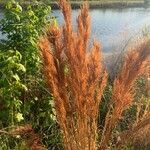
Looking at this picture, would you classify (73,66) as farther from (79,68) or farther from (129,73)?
(129,73)

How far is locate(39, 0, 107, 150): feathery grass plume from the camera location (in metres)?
2.02

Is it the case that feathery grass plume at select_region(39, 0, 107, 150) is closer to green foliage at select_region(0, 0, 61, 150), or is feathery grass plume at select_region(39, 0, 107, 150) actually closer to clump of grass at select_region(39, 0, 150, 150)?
clump of grass at select_region(39, 0, 150, 150)

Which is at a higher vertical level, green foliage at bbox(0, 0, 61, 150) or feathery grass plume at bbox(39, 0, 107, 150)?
feathery grass plume at bbox(39, 0, 107, 150)

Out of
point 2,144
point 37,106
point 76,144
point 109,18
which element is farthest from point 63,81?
point 109,18

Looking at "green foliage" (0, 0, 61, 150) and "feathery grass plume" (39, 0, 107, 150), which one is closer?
"feathery grass plume" (39, 0, 107, 150)

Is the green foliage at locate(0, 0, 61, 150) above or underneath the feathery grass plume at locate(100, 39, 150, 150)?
underneath

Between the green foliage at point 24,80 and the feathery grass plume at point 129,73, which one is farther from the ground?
the feathery grass plume at point 129,73

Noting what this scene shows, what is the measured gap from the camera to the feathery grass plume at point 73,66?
79.4 inches

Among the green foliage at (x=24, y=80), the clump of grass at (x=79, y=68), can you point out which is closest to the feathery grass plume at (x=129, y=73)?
the clump of grass at (x=79, y=68)

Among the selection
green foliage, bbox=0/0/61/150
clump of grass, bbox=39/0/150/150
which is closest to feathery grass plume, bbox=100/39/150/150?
clump of grass, bbox=39/0/150/150

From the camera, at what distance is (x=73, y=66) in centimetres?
204

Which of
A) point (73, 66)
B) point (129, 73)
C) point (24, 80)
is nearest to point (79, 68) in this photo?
point (73, 66)

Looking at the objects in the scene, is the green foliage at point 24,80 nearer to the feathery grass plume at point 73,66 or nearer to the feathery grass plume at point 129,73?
the feathery grass plume at point 73,66

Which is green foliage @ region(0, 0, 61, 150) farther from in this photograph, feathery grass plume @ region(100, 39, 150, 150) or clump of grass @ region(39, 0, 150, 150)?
feathery grass plume @ region(100, 39, 150, 150)
